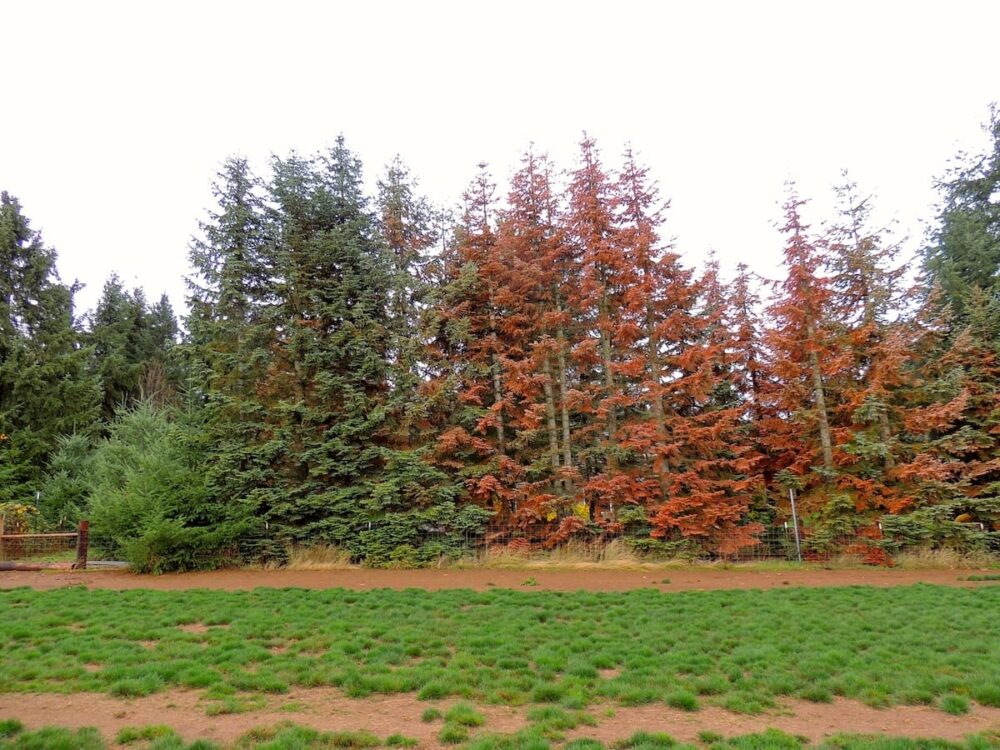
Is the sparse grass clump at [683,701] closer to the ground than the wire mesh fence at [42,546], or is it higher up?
closer to the ground

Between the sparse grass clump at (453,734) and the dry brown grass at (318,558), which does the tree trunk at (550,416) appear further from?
the sparse grass clump at (453,734)

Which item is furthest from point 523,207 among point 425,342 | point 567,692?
point 567,692

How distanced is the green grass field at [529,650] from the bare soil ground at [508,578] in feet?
5.64

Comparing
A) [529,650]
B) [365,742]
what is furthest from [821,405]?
[365,742]

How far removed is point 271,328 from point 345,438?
431cm

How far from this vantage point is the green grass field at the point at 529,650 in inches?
195

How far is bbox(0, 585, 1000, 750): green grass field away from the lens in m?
4.95

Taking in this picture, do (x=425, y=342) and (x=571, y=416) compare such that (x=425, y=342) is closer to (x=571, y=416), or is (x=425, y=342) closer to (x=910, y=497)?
(x=571, y=416)

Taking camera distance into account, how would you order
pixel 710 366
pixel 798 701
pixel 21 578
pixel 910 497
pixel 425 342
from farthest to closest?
pixel 425 342 < pixel 710 366 < pixel 910 497 < pixel 21 578 < pixel 798 701

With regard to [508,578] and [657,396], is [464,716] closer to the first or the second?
[508,578]

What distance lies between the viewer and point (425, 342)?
57.7 ft

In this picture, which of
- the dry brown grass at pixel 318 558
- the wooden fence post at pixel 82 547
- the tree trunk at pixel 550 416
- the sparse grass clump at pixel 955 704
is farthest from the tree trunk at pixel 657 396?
the wooden fence post at pixel 82 547

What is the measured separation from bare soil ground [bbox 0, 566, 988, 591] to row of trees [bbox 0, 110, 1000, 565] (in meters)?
1.36

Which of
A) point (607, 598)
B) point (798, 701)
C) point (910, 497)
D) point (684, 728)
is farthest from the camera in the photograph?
point (910, 497)
